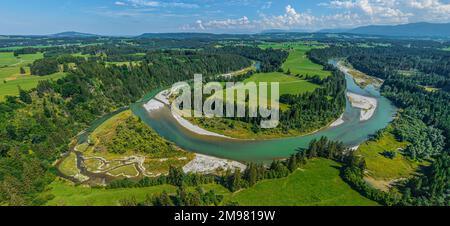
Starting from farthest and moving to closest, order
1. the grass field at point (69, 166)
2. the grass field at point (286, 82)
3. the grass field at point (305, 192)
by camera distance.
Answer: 1. the grass field at point (286, 82)
2. the grass field at point (69, 166)
3. the grass field at point (305, 192)

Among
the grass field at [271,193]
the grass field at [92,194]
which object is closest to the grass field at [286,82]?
the grass field at [271,193]

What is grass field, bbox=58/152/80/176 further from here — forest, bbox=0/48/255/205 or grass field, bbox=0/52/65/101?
grass field, bbox=0/52/65/101

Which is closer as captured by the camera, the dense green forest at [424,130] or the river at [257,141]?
the dense green forest at [424,130]

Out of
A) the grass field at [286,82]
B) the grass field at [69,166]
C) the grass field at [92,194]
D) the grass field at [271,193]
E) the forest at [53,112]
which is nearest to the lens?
the grass field at [271,193]

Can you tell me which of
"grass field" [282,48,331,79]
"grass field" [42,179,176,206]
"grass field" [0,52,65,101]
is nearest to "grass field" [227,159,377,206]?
"grass field" [42,179,176,206]

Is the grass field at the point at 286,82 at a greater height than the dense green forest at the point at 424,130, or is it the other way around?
the grass field at the point at 286,82

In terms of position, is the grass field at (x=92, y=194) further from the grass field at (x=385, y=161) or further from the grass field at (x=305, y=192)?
the grass field at (x=385, y=161)
